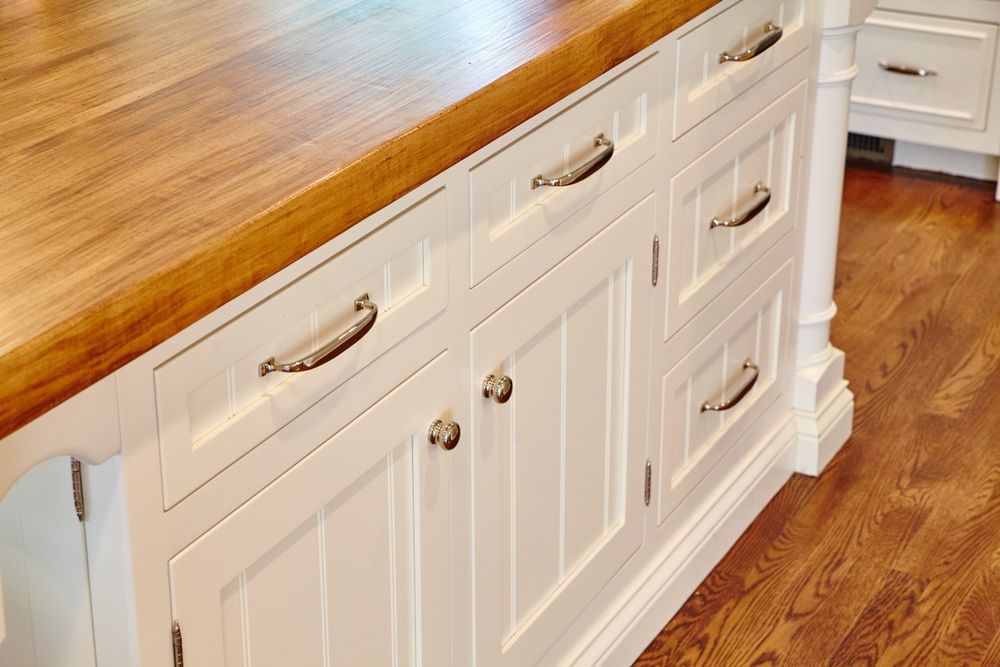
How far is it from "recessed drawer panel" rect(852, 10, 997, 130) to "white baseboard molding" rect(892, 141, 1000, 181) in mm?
127

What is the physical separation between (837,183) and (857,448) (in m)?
0.53

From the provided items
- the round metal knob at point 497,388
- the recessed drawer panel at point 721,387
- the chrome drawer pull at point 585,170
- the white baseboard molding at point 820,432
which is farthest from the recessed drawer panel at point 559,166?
the white baseboard molding at point 820,432

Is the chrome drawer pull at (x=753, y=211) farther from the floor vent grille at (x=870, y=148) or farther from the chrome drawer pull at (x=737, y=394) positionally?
the floor vent grille at (x=870, y=148)

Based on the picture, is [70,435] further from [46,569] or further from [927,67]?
[927,67]

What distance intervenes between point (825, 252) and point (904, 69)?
4.64ft

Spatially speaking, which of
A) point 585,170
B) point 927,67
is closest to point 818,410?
point 585,170

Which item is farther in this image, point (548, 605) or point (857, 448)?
point (857, 448)

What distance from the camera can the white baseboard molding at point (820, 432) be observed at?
2.47 m

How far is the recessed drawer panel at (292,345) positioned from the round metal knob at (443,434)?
12 cm

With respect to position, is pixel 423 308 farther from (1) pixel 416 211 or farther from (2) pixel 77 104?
(2) pixel 77 104

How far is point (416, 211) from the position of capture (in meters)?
1.29

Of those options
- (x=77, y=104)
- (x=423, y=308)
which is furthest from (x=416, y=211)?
(x=77, y=104)

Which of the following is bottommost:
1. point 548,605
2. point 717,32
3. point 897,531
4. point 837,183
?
point 897,531

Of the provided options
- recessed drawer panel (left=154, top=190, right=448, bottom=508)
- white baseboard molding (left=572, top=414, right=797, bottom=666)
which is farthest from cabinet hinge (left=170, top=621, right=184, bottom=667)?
white baseboard molding (left=572, top=414, right=797, bottom=666)
